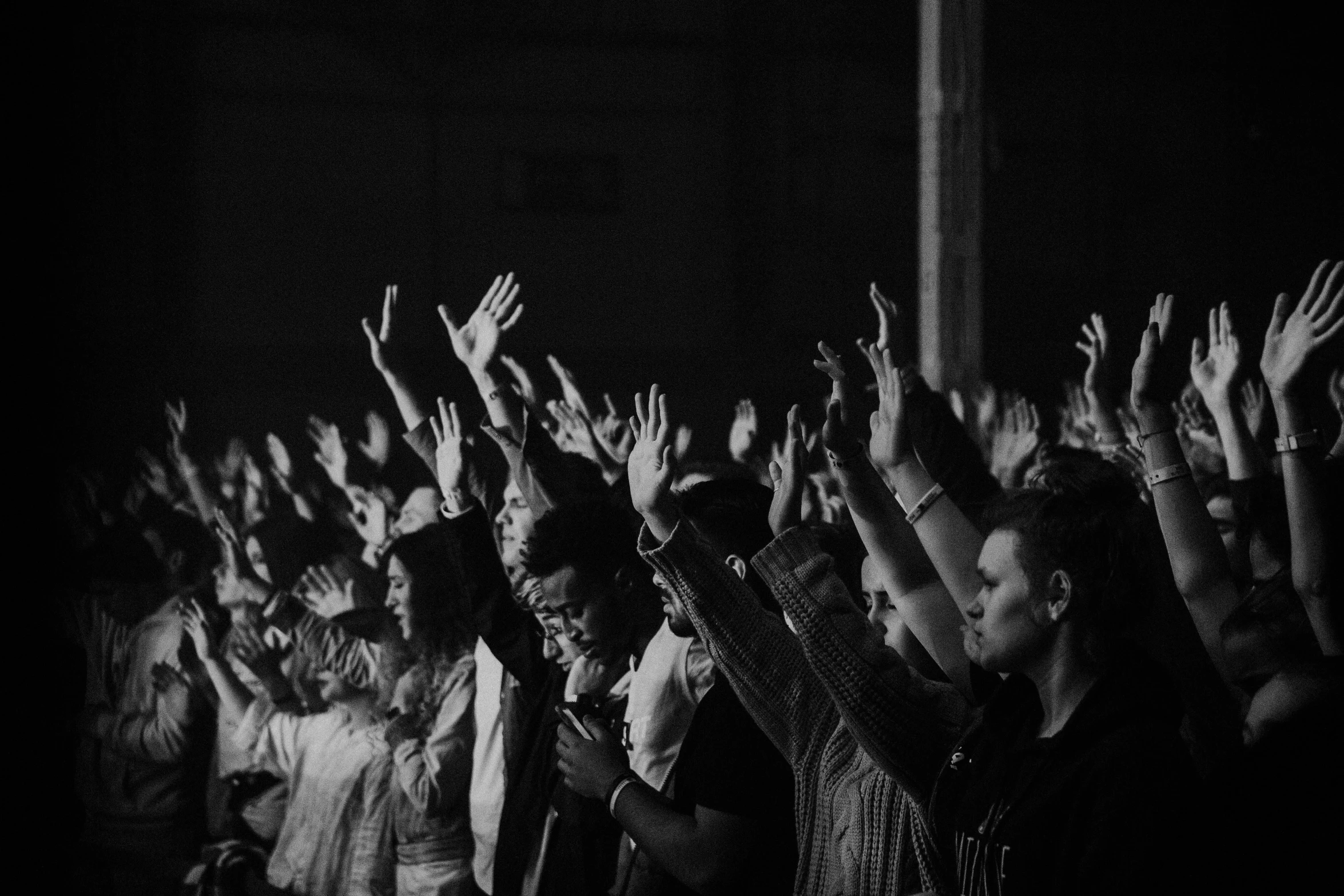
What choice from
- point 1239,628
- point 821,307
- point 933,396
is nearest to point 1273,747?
point 1239,628

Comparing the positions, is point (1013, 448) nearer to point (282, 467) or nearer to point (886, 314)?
point (886, 314)

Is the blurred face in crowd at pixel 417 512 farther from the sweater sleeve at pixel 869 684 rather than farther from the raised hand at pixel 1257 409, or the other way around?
the sweater sleeve at pixel 869 684

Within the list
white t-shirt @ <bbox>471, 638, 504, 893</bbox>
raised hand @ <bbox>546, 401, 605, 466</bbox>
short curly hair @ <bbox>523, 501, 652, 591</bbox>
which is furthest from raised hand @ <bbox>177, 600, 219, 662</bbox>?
short curly hair @ <bbox>523, 501, 652, 591</bbox>

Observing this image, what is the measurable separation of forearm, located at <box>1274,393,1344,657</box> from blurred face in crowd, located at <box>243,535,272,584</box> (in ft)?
9.37

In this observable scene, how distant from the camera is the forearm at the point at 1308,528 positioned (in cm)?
185

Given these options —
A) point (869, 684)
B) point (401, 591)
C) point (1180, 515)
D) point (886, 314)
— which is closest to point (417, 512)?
point (401, 591)

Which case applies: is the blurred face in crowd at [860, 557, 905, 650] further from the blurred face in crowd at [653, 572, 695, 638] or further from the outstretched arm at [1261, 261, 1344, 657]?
the outstretched arm at [1261, 261, 1344, 657]

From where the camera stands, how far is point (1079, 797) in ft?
4.91

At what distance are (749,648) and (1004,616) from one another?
1.26ft

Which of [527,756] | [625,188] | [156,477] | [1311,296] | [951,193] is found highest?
[625,188]

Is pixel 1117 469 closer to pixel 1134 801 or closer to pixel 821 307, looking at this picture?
pixel 1134 801

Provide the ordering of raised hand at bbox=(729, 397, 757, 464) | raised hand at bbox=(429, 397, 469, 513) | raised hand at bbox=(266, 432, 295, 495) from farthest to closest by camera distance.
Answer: raised hand at bbox=(266, 432, 295, 495), raised hand at bbox=(729, 397, 757, 464), raised hand at bbox=(429, 397, 469, 513)

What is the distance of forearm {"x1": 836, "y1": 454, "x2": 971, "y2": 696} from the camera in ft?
6.56

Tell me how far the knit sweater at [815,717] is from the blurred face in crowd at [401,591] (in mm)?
1367
